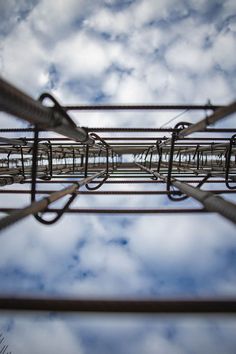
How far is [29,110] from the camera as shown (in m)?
1.74

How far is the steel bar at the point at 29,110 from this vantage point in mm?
1485

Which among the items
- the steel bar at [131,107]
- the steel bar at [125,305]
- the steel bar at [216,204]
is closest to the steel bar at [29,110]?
the steel bar at [131,107]

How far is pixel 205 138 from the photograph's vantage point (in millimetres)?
4723

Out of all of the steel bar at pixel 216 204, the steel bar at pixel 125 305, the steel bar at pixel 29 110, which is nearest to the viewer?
the steel bar at pixel 125 305

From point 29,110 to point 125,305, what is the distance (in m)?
1.50

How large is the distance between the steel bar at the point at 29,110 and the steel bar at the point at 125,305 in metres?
1.22

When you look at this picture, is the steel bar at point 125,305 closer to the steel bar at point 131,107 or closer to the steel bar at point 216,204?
the steel bar at point 216,204

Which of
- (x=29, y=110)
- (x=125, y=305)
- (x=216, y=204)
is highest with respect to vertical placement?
(x=29, y=110)

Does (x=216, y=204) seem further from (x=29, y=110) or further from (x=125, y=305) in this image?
(x=29, y=110)

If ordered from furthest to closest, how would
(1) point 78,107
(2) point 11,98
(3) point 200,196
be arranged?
1. (1) point 78,107
2. (3) point 200,196
3. (2) point 11,98

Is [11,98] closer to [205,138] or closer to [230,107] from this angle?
[230,107]

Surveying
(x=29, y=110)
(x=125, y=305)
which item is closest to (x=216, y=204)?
(x=125, y=305)

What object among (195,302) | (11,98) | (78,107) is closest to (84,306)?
(195,302)

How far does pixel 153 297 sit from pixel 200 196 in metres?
1.42
